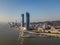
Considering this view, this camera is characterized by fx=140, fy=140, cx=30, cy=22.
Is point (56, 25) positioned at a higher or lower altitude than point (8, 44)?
higher

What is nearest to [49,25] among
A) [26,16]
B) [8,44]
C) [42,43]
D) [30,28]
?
[30,28]

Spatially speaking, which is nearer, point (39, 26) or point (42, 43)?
point (42, 43)

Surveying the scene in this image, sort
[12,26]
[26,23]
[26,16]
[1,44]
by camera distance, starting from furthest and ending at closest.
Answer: [12,26]
[26,23]
[26,16]
[1,44]

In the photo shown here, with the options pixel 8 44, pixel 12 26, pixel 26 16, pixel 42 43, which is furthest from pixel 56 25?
pixel 8 44

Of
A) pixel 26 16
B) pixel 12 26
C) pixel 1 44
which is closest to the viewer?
pixel 1 44

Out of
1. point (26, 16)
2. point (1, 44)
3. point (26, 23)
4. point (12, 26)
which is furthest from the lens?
point (12, 26)

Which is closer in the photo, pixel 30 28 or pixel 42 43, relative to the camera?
pixel 42 43

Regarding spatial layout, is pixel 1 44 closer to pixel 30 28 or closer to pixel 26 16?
pixel 26 16

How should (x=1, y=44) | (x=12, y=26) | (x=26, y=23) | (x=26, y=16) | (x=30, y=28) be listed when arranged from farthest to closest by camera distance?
(x=12, y=26) < (x=30, y=28) < (x=26, y=23) < (x=26, y=16) < (x=1, y=44)

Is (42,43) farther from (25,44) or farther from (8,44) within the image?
(8,44)
